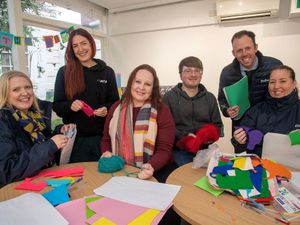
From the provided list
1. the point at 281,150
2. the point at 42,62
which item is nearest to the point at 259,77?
the point at 281,150

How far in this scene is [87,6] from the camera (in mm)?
4160

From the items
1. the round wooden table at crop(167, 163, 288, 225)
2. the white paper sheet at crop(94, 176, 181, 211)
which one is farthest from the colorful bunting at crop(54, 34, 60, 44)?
the round wooden table at crop(167, 163, 288, 225)

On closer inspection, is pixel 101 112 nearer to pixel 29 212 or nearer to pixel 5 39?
pixel 29 212

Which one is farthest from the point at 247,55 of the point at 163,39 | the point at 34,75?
the point at 34,75

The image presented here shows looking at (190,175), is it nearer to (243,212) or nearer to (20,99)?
(243,212)

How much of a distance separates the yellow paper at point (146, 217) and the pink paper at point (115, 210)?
0.02m

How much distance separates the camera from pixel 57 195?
1104 mm

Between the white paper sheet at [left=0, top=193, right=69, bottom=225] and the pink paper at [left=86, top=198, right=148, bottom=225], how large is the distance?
15 cm

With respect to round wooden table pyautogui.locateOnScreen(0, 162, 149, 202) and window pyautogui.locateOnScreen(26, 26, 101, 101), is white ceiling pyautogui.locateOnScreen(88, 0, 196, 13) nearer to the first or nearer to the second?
window pyautogui.locateOnScreen(26, 26, 101, 101)

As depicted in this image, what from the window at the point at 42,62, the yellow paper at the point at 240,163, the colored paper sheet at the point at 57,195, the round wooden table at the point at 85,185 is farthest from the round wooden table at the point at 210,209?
the window at the point at 42,62

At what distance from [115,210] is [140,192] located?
175 mm

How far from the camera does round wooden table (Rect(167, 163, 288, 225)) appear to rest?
36.6 inches

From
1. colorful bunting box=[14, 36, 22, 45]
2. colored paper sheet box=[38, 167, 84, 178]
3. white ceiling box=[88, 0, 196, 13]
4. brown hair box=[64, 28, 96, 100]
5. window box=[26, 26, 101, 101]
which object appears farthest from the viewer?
white ceiling box=[88, 0, 196, 13]

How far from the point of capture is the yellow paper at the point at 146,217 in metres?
0.94
